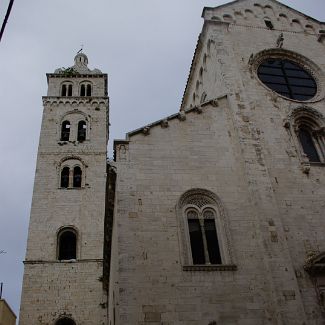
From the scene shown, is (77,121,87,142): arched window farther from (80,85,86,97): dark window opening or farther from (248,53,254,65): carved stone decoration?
(248,53,254,65): carved stone decoration

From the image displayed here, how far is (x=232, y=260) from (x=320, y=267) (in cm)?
263

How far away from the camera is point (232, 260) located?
41.5ft

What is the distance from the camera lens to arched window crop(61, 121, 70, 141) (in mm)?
34375

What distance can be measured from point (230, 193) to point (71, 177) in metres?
19.3

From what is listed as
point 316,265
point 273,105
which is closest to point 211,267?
point 316,265

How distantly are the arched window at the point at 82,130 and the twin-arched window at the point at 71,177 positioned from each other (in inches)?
125

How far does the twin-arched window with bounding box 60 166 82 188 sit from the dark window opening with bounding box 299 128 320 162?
60.6 feet

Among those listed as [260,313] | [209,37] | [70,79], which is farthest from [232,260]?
[70,79]

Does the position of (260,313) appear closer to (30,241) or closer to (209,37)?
(209,37)

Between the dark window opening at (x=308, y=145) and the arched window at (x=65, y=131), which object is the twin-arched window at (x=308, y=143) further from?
the arched window at (x=65, y=131)

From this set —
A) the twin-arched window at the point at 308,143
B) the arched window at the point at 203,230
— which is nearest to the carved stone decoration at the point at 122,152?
the arched window at the point at 203,230

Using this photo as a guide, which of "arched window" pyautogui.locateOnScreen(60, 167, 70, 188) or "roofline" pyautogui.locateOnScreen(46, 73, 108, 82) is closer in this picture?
"arched window" pyautogui.locateOnScreen(60, 167, 70, 188)

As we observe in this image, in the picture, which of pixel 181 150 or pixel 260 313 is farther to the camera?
pixel 181 150

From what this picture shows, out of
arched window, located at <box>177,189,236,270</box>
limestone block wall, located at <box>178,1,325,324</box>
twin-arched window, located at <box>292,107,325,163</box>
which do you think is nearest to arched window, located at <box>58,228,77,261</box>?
limestone block wall, located at <box>178,1,325,324</box>
